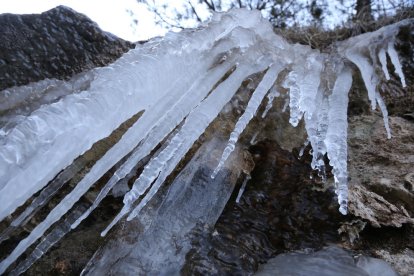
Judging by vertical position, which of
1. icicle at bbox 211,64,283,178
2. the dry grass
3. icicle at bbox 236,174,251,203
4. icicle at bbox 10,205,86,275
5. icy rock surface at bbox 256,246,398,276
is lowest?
icicle at bbox 10,205,86,275

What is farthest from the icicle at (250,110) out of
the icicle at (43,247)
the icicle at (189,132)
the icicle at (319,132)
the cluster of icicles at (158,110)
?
the icicle at (43,247)

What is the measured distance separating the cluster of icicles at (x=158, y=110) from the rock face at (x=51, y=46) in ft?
0.83

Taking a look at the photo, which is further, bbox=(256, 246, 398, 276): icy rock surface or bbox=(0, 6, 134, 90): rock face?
bbox=(0, 6, 134, 90): rock face

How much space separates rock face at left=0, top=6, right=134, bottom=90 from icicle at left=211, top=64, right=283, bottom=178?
1.22m

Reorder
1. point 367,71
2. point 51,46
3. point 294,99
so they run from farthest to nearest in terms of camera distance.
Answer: point 51,46
point 367,71
point 294,99

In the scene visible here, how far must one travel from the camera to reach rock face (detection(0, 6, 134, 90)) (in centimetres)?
241

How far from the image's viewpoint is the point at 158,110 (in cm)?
162

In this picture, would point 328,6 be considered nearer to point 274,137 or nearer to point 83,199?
point 274,137

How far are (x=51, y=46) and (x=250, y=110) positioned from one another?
4.96ft

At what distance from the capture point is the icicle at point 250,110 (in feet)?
4.77

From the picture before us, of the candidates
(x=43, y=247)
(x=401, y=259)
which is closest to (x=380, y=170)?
(x=401, y=259)

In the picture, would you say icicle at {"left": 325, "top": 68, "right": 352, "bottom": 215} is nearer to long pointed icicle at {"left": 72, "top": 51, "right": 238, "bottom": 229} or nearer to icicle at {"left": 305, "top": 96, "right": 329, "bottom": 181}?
icicle at {"left": 305, "top": 96, "right": 329, "bottom": 181}

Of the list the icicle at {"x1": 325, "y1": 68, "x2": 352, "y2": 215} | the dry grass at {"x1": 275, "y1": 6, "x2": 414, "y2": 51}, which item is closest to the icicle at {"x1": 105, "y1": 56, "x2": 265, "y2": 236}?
the icicle at {"x1": 325, "y1": 68, "x2": 352, "y2": 215}

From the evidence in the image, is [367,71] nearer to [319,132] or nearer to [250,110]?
[319,132]
